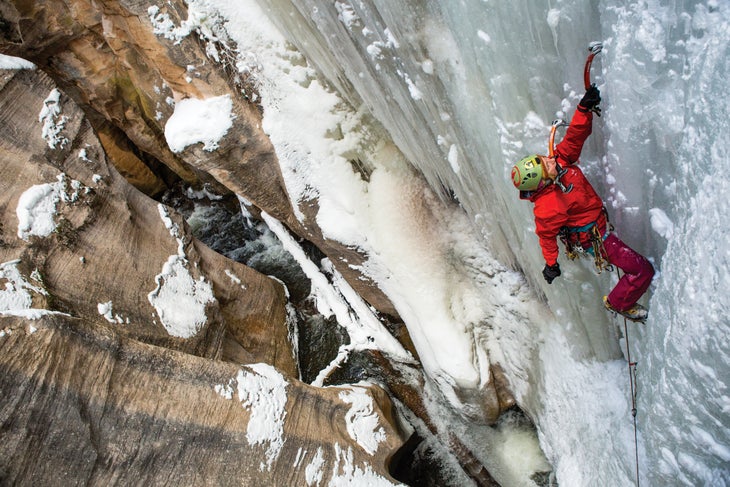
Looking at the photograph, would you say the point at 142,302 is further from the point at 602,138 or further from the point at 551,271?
the point at 602,138

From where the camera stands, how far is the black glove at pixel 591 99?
215cm

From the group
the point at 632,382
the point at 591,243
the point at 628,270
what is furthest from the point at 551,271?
the point at 632,382

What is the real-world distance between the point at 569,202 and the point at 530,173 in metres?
0.27

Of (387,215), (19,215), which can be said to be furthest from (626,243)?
(19,215)

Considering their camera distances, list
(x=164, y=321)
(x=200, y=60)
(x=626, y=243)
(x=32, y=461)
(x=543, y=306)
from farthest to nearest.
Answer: (x=164, y=321) → (x=200, y=60) → (x=543, y=306) → (x=32, y=461) → (x=626, y=243)

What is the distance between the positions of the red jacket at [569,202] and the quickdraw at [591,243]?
0.02 metres

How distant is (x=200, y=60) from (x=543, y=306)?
3.47 m

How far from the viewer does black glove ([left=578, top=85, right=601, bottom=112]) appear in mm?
2150

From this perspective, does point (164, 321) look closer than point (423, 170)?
No

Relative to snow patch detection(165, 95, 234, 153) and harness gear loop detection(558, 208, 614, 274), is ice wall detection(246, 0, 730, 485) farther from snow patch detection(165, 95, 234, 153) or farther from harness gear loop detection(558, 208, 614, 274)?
snow patch detection(165, 95, 234, 153)

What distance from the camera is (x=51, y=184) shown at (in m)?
4.32

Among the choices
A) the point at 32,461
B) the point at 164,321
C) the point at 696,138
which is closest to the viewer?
the point at 696,138

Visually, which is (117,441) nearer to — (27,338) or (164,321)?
(27,338)

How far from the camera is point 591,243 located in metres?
2.75
